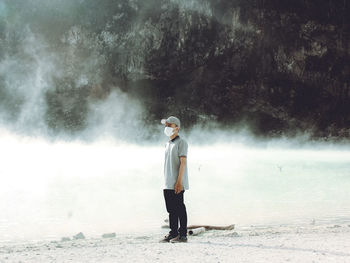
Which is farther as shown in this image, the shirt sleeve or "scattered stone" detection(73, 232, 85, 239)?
"scattered stone" detection(73, 232, 85, 239)

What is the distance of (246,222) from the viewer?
9117 millimetres

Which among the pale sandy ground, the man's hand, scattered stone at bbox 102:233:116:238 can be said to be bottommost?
the pale sandy ground

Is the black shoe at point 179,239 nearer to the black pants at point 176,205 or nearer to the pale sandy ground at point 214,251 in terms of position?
the black pants at point 176,205

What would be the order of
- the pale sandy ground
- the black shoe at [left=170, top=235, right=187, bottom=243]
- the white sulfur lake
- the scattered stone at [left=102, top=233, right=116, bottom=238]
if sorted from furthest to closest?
1. the white sulfur lake
2. the scattered stone at [left=102, top=233, right=116, bottom=238]
3. the black shoe at [left=170, top=235, right=187, bottom=243]
4. the pale sandy ground

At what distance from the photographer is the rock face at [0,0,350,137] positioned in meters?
51.8

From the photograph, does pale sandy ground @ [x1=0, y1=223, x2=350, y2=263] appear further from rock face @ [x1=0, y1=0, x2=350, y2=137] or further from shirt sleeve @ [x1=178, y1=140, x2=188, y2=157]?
rock face @ [x1=0, y1=0, x2=350, y2=137]

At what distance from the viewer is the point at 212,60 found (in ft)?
179

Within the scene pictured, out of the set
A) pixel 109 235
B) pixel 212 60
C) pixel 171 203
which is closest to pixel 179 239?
pixel 171 203

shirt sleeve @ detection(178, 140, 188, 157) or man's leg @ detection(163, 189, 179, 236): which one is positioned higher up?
shirt sleeve @ detection(178, 140, 188, 157)

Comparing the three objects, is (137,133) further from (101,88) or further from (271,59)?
(271,59)

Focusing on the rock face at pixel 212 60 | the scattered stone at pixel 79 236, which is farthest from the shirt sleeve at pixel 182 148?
the rock face at pixel 212 60

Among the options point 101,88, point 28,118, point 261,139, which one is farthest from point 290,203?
point 28,118

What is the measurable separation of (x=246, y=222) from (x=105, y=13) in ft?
170

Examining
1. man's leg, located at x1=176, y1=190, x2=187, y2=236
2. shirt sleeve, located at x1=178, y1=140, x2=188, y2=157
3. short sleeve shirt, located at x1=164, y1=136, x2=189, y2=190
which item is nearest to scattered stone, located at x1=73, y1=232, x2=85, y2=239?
man's leg, located at x1=176, y1=190, x2=187, y2=236
